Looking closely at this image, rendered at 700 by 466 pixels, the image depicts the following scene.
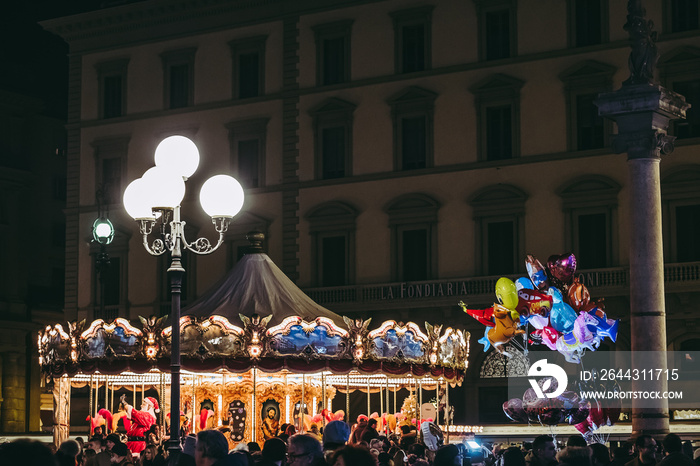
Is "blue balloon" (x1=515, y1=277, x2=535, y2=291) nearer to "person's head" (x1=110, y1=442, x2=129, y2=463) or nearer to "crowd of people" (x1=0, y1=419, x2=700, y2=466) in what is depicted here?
"crowd of people" (x1=0, y1=419, x2=700, y2=466)

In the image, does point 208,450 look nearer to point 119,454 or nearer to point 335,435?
point 335,435

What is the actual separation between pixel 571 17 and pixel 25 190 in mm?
23573

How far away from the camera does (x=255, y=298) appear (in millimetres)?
24016

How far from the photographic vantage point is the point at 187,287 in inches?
1607

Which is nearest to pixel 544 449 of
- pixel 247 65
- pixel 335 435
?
pixel 335 435

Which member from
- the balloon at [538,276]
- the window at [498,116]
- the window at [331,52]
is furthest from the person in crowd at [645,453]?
the window at [331,52]

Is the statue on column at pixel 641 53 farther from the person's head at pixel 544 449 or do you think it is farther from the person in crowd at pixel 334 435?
the person in crowd at pixel 334 435

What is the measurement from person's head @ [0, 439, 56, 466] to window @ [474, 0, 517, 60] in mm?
31576

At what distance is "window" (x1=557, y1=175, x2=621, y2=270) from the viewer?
113 ft

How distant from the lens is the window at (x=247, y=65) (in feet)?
133

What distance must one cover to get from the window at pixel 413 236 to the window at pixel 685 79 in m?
7.22

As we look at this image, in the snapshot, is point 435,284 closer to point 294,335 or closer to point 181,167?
point 294,335

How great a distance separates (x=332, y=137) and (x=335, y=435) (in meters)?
28.5

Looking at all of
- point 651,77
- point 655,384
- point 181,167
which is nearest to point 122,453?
point 181,167
